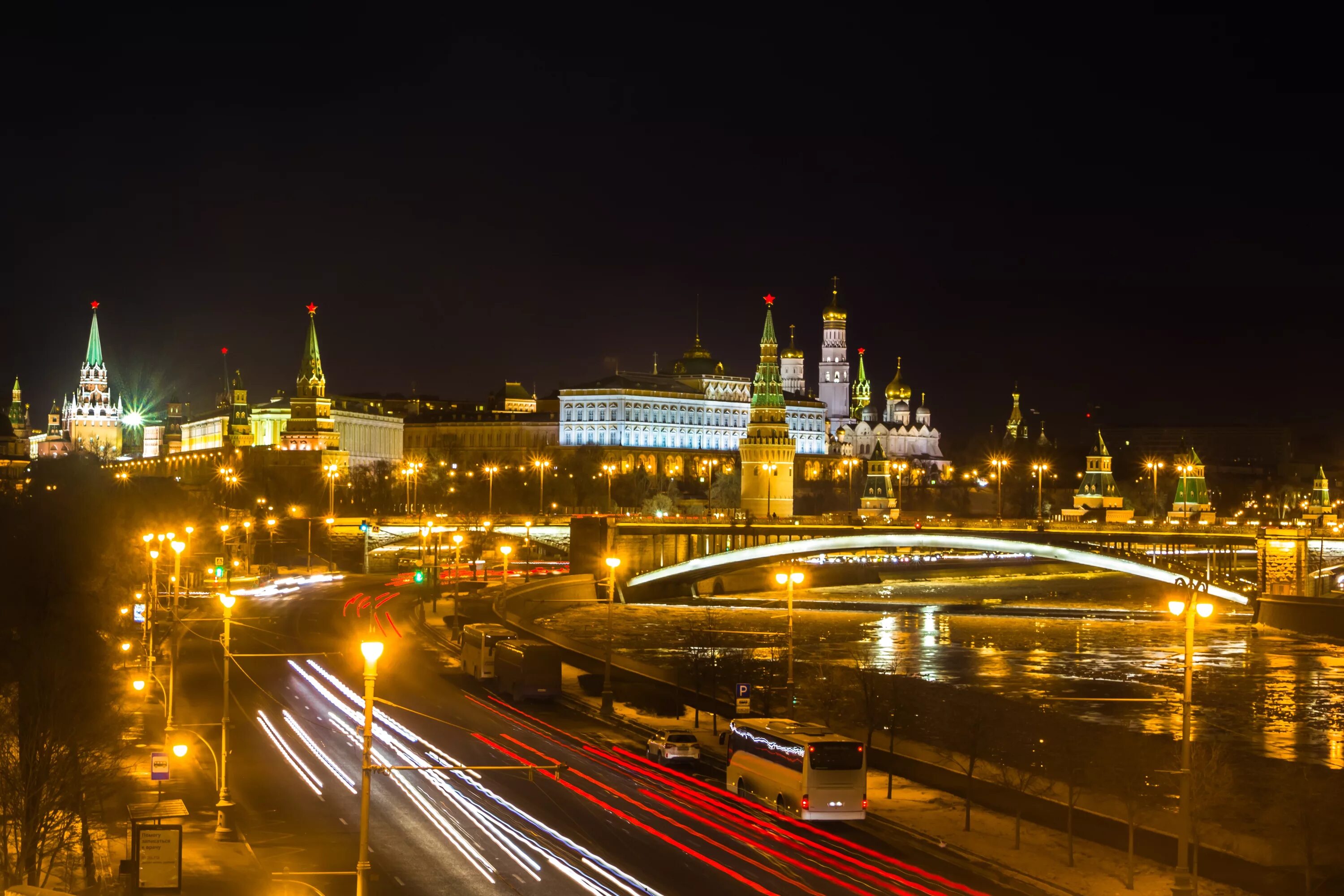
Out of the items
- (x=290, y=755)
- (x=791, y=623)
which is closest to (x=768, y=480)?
(x=791, y=623)

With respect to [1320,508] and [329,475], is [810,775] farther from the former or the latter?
[1320,508]

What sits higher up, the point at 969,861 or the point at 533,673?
the point at 533,673

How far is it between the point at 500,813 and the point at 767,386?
111 metres

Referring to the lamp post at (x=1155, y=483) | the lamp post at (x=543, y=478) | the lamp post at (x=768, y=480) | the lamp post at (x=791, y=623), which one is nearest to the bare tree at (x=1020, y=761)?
the lamp post at (x=791, y=623)

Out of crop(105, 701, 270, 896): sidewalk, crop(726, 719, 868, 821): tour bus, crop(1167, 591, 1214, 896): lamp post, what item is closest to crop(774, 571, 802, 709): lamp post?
crop(726, 719, 868, 821): tour bus

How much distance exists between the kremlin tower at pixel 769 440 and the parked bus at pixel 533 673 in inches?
3670

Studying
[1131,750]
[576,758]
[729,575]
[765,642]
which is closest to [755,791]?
[576,758]

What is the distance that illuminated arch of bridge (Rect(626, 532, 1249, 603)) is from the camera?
244 feet

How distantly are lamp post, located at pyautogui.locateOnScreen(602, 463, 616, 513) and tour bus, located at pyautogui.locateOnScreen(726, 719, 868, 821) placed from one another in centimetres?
10069

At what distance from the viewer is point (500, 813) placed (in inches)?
1112

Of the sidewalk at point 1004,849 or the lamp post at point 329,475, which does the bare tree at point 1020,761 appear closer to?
the sidewalk at point 1004,849

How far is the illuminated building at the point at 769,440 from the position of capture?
13725cm

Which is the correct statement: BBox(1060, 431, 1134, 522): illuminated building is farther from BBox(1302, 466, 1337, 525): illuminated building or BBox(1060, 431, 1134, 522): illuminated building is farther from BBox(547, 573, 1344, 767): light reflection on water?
BBox(547, 573, 1344, 767): light reflection on water

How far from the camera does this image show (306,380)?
163625 mm
